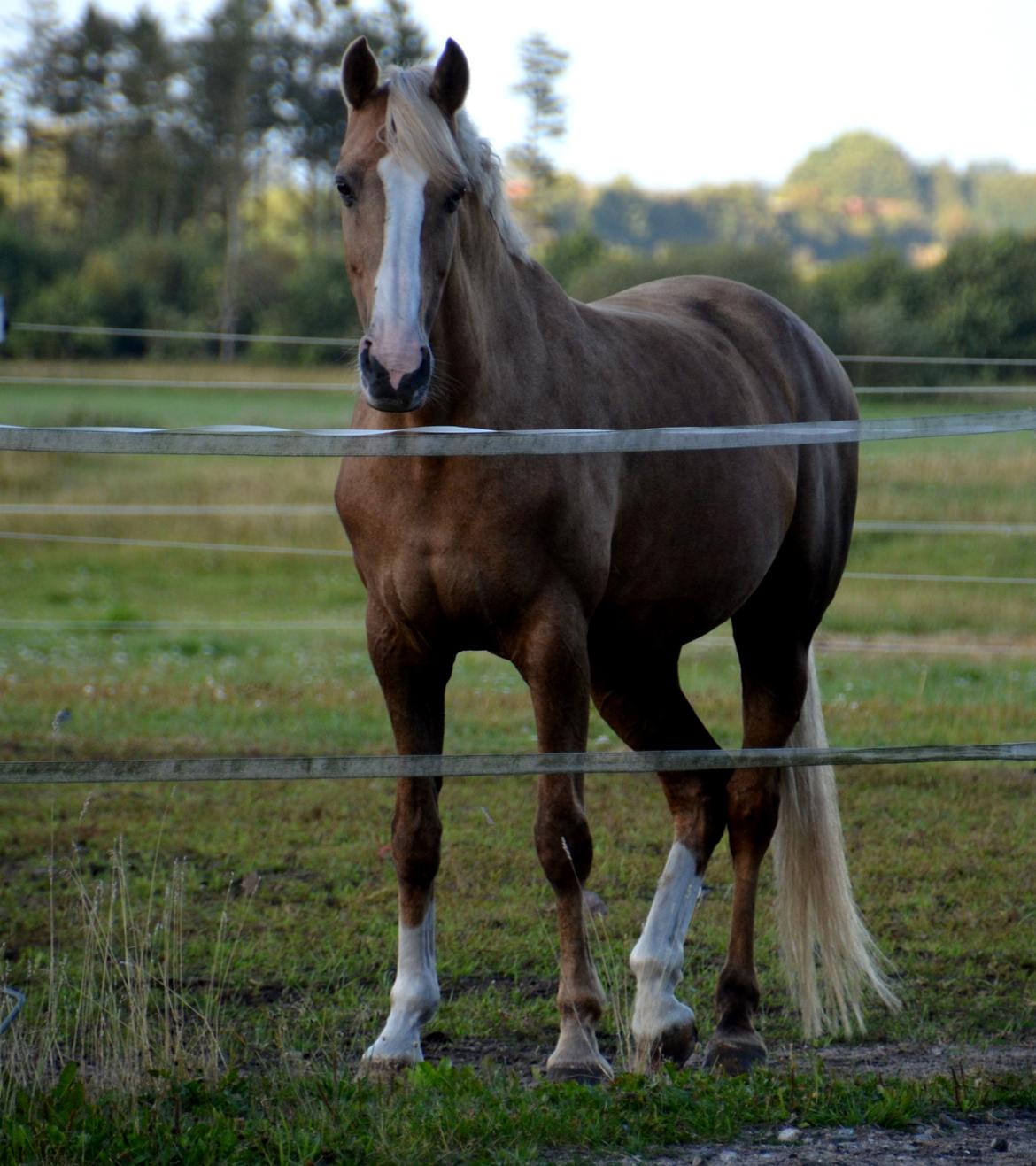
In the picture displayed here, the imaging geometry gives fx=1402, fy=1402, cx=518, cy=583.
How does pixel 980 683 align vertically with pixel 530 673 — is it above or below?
below

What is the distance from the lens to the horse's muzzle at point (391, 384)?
289cm

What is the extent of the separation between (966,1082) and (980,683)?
22.2ft

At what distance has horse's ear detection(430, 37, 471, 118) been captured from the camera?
128 inches

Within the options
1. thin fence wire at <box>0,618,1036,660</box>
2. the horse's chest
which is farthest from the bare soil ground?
thin fence wire at <box>0,618,1036,660</box>

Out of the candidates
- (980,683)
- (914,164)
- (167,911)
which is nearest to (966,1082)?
(167,911)

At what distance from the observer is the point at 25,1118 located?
2693mm

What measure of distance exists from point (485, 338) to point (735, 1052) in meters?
1.96

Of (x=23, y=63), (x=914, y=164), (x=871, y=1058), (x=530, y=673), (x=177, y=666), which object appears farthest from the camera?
(x=914, y=164)

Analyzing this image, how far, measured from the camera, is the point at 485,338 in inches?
134

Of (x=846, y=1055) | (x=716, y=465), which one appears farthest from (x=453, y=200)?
(x=846, y=1055)

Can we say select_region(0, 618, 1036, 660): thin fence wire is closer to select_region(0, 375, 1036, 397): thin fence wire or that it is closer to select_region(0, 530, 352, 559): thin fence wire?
select_region(0, 530, 352, 559): thin fence wire

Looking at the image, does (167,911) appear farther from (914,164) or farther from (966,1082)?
(914,164)

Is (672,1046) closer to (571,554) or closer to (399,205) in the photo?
(571,554)

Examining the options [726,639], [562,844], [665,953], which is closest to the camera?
[562,844]
